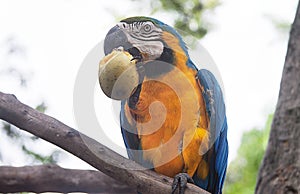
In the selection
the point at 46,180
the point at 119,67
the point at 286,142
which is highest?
the point at 119,67

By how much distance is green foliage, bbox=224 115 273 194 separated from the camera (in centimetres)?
320

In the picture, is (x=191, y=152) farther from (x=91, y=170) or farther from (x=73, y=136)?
(x=73, y=136)

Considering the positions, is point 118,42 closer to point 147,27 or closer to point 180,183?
point 147,27

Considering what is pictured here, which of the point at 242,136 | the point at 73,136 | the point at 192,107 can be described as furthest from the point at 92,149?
the point at 242,136

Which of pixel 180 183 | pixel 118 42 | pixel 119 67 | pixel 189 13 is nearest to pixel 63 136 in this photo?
pixel 119 67

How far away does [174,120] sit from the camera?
2.29 meters

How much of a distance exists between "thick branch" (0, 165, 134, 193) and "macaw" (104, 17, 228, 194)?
10.9 inches

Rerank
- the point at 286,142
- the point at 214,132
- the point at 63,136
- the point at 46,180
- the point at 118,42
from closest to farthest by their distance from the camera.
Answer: the point at 286,142
the point at 63,136
the point at 46,180
the point at 118,42
the point at 214,132

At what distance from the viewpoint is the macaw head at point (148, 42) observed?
89.3 inches

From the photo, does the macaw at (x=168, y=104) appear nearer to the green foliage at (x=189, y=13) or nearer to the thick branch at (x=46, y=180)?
the thick branch at (x=46, y=180)

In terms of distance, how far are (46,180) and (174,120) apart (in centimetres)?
57

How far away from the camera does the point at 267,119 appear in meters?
3.39

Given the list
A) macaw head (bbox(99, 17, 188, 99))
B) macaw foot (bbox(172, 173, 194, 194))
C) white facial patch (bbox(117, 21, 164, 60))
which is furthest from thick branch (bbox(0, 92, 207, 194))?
white facial patch (bbox(117, 21, 164, 60))

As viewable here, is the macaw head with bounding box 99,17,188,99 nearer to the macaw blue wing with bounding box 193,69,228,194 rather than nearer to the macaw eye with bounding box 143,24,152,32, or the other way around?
the macaw eye with bounding box 143,24,152,32
